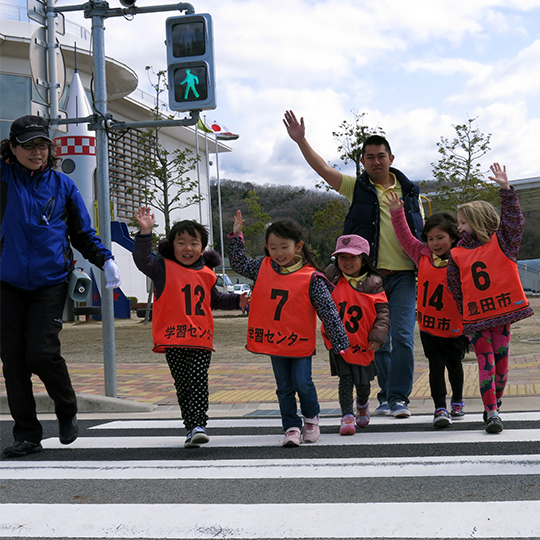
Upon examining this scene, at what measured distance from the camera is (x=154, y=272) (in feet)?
15.1

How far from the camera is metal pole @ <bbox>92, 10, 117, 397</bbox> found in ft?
22.0

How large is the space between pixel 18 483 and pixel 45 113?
4691mm

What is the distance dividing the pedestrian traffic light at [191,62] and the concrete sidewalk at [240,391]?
303 cm

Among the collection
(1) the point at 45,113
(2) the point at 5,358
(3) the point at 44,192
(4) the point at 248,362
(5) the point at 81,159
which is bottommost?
(4) the point at 248,362

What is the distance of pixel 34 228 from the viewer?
4.33 m

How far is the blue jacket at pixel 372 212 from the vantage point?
5379mm

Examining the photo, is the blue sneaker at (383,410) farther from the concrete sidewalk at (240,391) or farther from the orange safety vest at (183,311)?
the orange safety vest at (183,311)

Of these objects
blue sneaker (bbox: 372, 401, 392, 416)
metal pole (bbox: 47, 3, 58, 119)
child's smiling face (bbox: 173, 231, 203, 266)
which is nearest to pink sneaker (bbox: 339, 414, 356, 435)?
blue sneaker (bbox: 372, 401, 392, 416)

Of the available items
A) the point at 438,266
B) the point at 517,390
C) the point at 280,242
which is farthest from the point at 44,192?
the point at 517,390

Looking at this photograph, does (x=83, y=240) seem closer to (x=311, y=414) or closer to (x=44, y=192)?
(x=44, y=192)

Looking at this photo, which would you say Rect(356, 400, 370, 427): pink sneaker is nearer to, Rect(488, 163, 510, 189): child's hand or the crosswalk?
the crosswalk

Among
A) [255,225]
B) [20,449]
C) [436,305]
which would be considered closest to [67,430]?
[20,449]

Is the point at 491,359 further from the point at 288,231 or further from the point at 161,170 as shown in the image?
the point at 161,170

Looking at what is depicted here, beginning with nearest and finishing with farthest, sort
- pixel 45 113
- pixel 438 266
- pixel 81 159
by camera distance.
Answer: pixel 438 266, pixel 45 113, pixel 81 159
